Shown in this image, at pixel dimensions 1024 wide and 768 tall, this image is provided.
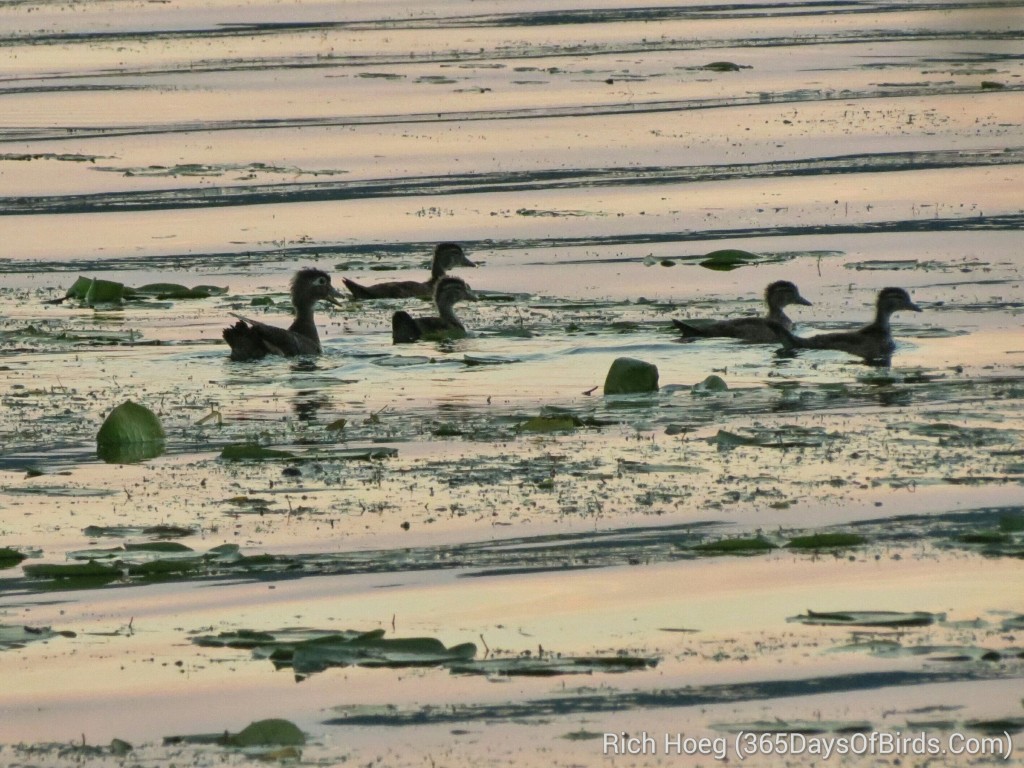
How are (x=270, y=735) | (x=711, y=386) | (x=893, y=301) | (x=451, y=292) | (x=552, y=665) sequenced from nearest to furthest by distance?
(x=270, y=735)
(x=552, y=665)
(x=711, y=386)
(x=893, y=301)
(x=451, y=292)

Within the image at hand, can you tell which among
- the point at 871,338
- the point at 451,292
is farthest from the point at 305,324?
the point at 871,338

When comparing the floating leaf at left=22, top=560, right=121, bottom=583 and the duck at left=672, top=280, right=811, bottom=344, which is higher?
the duck at left=672, top=280, right=811, bottom=344

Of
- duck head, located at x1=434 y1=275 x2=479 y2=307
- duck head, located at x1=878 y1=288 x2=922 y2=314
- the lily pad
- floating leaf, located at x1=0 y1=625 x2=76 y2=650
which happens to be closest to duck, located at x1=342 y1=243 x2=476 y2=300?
duck head, located at x1=434 y1=275 x2=479 y2=307

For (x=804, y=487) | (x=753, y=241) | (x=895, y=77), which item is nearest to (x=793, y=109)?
(x=895, y=77)

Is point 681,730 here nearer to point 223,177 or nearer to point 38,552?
point 38,552

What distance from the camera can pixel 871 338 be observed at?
15.7m

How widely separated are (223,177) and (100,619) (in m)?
17.0

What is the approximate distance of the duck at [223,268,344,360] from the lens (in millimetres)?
16312

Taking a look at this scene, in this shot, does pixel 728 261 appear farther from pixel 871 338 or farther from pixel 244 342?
pixel 244 342

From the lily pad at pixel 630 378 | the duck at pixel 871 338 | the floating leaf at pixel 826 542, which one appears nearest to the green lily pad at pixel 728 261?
the duck at pixel 871 338

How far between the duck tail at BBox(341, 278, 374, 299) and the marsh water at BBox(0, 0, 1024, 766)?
19 centimetres

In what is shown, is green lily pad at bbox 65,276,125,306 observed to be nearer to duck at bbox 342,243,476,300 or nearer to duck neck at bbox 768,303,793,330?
duck at bbox 342,243,476,300

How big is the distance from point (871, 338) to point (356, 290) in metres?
5.01

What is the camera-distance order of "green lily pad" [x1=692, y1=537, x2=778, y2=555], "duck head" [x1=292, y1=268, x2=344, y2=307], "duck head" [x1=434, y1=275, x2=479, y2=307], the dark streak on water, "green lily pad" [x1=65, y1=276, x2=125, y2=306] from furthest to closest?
the dark streak on water → "green lily pad" [x1=65, y1=276, x2=125, y2=306] → "duck head" [x1=434, y1=275, x2=479, y2=307] → "duck head" [x1=292, y1=268, x2=344, y2=307] → "green lily pad" [x1=692, y1=537, x2=778, y2=555]
